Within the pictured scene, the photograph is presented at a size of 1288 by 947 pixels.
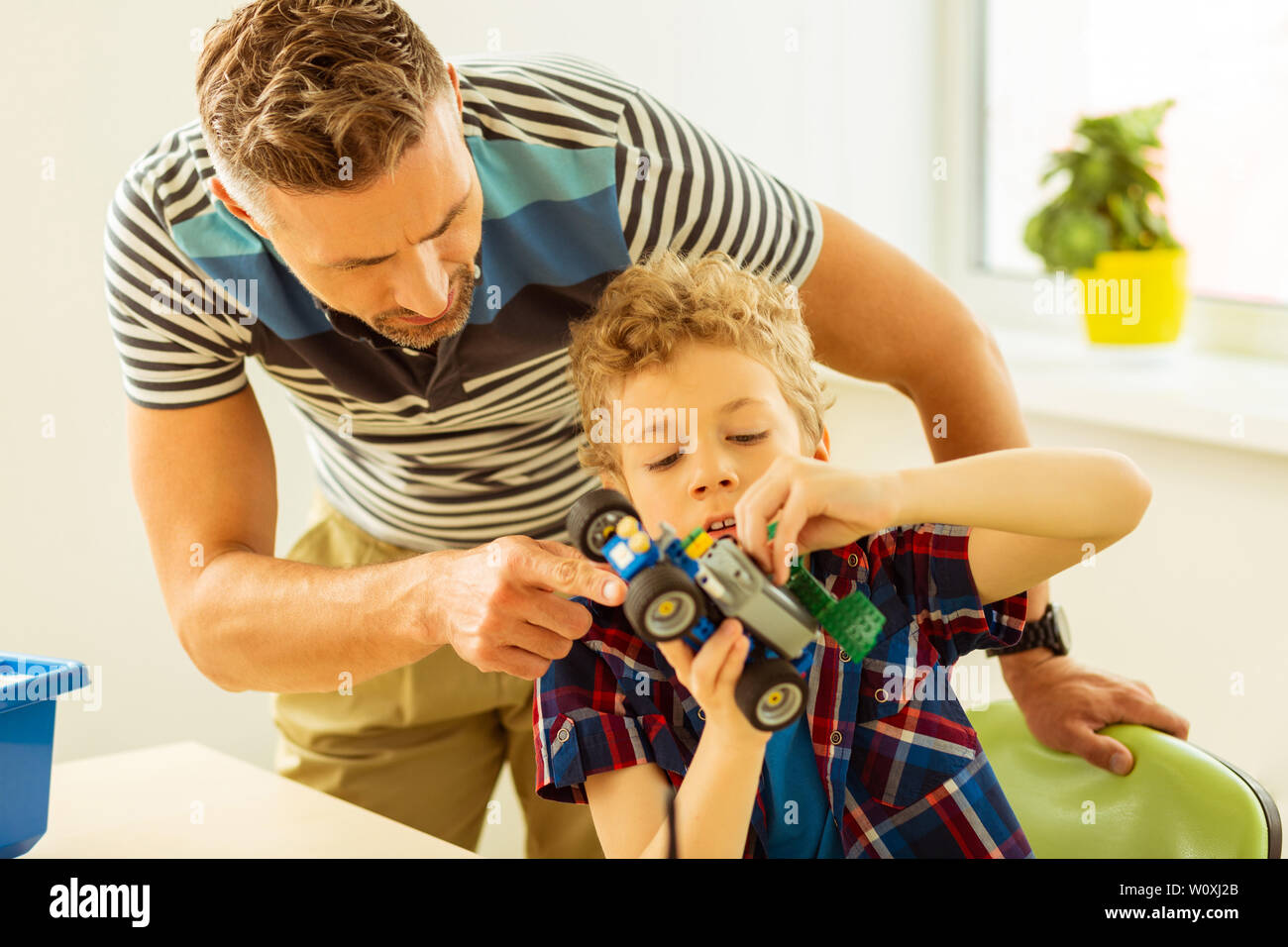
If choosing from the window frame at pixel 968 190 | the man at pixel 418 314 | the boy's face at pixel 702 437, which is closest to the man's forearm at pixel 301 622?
the man at pixel 418 314

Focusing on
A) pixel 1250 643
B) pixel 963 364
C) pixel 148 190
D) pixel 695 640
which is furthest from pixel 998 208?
pixel 695 640

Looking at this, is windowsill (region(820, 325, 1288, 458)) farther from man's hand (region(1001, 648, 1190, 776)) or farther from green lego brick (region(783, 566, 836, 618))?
Result: green lego brick (region(783, 566, 836, 618))

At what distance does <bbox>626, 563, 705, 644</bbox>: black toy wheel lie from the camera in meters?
0.78

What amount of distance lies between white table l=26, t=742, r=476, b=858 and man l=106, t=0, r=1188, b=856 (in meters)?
0.12

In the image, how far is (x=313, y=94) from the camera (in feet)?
3.49

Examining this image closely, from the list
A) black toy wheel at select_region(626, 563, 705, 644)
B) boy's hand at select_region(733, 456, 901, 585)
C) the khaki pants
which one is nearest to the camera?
black toy wheel at select_region(626, 563, 705, 644)

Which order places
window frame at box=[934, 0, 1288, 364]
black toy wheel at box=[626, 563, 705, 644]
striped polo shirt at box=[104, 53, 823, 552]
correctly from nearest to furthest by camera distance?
black toy wheel at box=[626, 563, 705, 644] < striped polo shirt at box=[104, 53, 823, 552] < window frame at box=[934, 0, 1288, 364]

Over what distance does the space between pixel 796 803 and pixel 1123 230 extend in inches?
58.1

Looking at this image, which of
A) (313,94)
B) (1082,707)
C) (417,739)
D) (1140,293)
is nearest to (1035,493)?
(1082,707)

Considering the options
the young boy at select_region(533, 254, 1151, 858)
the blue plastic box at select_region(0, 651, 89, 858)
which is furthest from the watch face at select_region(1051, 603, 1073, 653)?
the blue plastic box at select_region(0, 651, 89, 858)

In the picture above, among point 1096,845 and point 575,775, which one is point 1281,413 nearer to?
point 1096,845

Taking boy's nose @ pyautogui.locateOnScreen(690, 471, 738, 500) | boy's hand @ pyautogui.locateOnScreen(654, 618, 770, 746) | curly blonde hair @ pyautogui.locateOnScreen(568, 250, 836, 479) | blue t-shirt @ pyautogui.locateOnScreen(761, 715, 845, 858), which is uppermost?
curly blonde hair @ pyautogui.locateOnScreen(568, 250, 836, 479)
